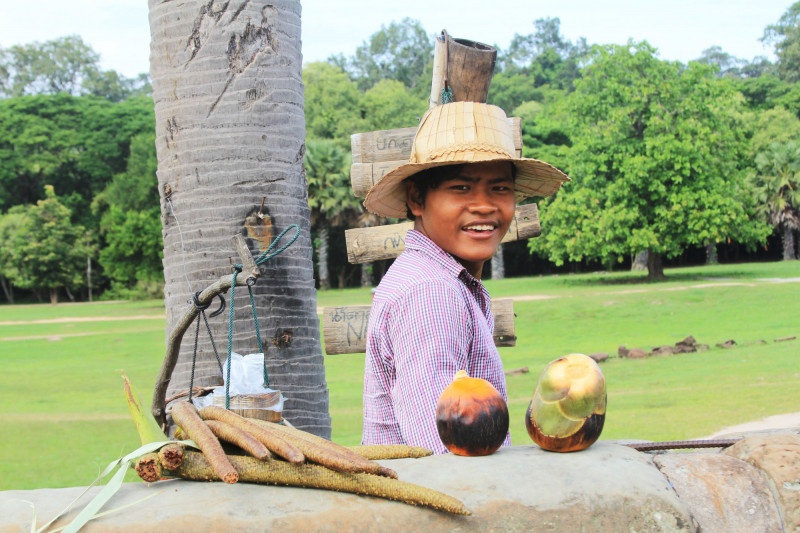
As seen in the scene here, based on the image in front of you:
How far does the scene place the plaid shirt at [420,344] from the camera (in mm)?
2430

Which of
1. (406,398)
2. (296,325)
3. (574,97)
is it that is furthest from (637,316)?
(406,398)

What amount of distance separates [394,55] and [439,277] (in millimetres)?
92493

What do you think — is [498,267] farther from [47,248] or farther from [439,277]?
[439,277]

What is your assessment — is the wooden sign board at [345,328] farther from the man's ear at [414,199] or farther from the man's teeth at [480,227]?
the man's teeth at [480,227]

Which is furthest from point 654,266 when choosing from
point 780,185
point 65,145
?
point 65,145

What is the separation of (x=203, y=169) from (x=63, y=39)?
8111 cm

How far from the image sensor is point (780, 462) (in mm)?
2240

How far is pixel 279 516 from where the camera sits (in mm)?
1902

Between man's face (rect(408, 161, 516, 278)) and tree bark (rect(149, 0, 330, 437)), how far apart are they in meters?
1.40

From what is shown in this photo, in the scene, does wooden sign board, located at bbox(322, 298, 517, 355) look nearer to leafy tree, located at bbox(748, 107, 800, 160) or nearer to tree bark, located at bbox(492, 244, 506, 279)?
tree bark, located at bbox(492, 244, 506, 279)

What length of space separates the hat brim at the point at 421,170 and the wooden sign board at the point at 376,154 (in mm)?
1478

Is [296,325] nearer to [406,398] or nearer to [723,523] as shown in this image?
[406,398]

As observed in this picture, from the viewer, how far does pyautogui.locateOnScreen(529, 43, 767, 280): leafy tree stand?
33.7 metres

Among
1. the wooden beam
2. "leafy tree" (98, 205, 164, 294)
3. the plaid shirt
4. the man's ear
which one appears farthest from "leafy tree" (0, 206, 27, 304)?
the plaid shirt
